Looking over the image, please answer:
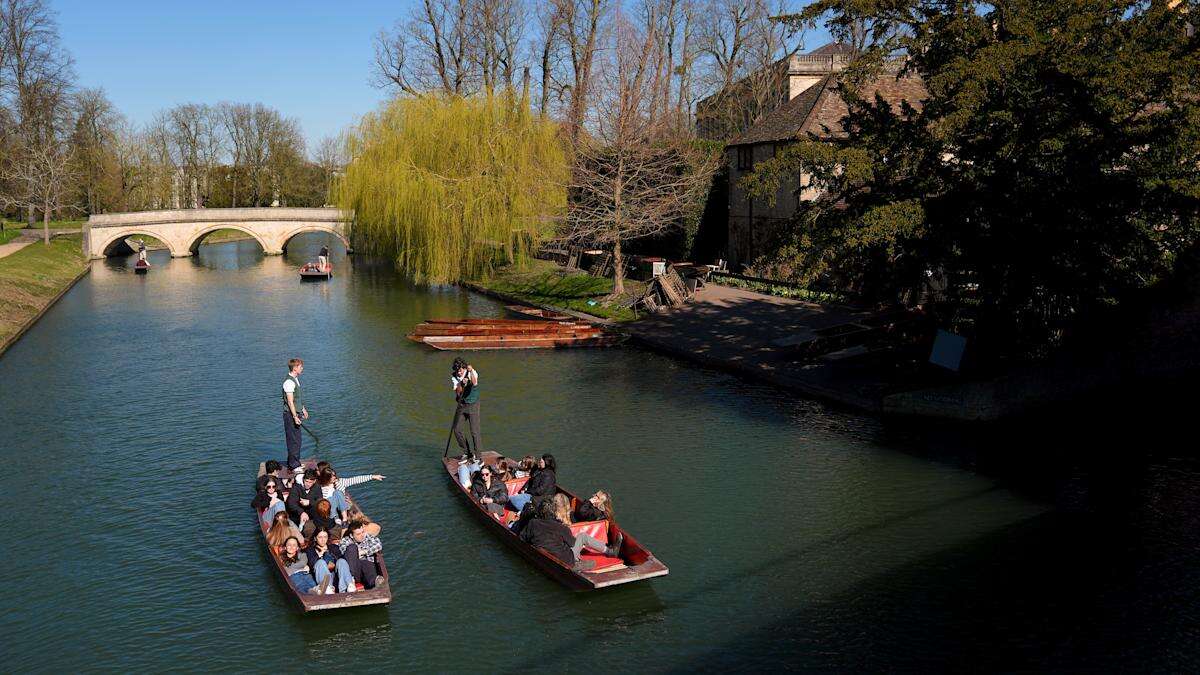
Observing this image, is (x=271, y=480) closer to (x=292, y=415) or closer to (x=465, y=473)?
(x=292, y=415)

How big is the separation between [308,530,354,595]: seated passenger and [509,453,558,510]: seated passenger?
3585 mm

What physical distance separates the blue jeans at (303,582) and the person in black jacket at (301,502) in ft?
5.80

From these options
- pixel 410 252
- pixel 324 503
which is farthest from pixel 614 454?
pixel 410 252

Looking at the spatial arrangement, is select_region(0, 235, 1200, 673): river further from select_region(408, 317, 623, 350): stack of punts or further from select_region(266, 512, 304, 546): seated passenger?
select_region(408, 317, 623, 350): stack of punts

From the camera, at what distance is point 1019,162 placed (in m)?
22.9

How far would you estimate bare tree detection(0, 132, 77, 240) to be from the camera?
237 ft

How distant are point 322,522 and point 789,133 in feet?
106

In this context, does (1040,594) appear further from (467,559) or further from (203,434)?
(203,434)

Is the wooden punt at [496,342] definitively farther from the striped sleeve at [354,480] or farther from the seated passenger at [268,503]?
the seated passenger at [268,503]

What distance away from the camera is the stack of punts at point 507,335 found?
113 ft

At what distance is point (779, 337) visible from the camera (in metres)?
32.6

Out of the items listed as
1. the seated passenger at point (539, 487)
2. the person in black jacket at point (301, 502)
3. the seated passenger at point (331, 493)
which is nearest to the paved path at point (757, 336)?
the seated passenger at point (539, 487)

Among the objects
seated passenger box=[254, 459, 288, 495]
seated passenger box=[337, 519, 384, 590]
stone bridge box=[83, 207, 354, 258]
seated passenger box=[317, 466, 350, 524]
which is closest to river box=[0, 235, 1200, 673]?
seated passenger box=[337, 519, 384, 590]

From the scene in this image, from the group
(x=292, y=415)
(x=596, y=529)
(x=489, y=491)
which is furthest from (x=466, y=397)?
(x=596, y=529)
